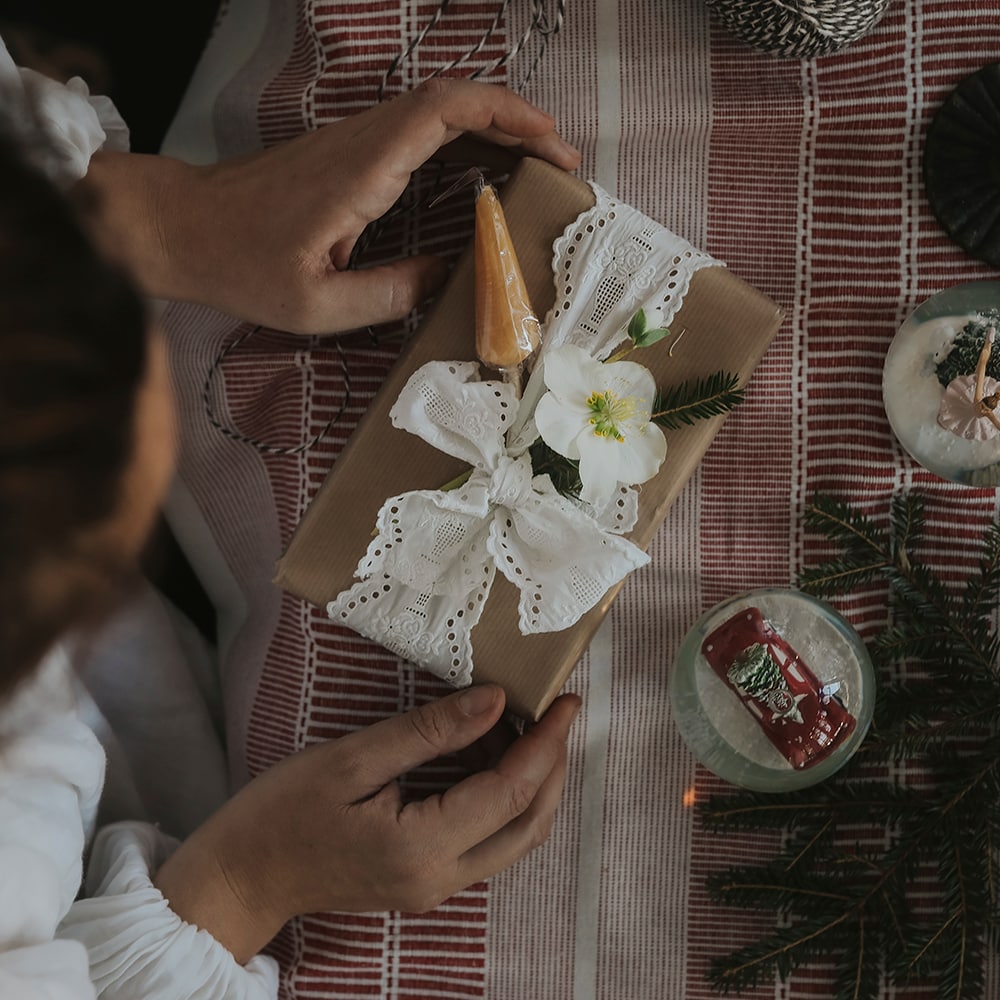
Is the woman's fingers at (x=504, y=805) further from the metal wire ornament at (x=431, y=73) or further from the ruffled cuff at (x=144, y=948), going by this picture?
the metal wire ornament at (x=431, y=73)

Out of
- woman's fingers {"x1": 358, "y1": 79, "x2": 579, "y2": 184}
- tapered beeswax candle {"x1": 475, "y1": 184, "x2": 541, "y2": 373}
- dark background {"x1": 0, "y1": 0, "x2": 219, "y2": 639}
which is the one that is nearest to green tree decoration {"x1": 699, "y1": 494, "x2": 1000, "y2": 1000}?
tapered beeswax candle {"x1": 475, "y1": 184, "x2": 541, "y2": 373}

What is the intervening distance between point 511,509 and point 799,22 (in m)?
0.39

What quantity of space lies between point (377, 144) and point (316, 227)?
0.07 m

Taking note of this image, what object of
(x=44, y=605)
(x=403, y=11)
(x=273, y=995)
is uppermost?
(x=403, y=11)

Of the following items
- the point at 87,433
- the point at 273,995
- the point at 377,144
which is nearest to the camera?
the point at 87,433

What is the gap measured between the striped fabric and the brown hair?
325 mm

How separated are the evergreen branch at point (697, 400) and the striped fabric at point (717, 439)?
10cm

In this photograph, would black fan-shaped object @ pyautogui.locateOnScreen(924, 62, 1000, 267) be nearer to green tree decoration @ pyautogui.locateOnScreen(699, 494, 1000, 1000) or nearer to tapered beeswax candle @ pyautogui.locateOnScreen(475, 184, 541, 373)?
green tree decoration @ pyautogui.locateOnScreen(699, 494, 1000, 1000)

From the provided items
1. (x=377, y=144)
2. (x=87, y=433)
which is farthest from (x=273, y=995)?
(x=377, y=144)

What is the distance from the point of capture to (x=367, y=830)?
2.45 feet

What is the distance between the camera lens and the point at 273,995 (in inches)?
31.1

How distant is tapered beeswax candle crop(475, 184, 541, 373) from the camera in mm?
665

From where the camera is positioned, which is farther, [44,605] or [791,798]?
[791,798]

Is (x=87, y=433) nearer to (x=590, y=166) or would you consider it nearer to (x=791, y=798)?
(x=590, y=166)
